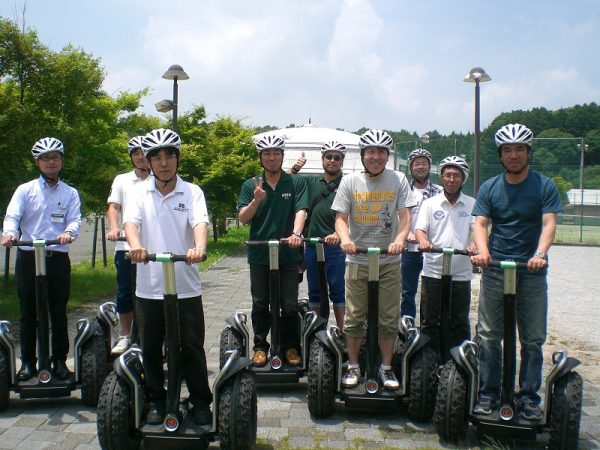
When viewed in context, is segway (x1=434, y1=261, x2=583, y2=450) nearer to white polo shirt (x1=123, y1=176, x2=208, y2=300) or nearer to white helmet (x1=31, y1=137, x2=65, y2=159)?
white polo shirt (x1=123, y1=176, x2=208, y2=300)

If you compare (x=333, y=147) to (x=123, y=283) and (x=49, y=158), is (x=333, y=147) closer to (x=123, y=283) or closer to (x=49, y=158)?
(x=123, y=283)

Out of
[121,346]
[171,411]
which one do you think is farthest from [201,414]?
[121,346]

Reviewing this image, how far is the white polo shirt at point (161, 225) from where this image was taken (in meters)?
3.98

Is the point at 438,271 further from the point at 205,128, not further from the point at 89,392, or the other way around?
the point at 205,128

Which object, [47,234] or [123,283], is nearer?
[47,234]

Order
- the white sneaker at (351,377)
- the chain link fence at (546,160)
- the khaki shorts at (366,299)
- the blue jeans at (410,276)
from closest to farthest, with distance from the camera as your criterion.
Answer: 1. the white sneaker at (351,377)
2. the khaki shorts at (366,299)
3. the blue jeans at (410,276)
4. the chain link fence at (546,160)

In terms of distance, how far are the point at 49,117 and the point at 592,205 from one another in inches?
1124

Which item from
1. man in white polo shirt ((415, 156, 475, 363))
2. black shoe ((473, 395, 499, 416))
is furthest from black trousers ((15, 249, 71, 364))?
black shoe ((473, 395, 499, 416))

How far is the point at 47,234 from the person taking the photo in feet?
17.3

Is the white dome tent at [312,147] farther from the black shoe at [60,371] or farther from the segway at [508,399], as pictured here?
the segway at [508,399]

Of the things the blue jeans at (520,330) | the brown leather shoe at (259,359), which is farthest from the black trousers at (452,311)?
the brown leather shoe at (259,359)

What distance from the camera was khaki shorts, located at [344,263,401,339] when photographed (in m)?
4.92

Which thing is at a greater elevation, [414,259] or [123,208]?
[123,208]

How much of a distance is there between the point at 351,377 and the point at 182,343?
4.87 feet
